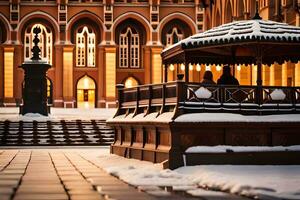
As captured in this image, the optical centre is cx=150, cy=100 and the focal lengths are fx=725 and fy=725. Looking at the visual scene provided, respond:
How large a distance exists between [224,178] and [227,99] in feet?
14.7

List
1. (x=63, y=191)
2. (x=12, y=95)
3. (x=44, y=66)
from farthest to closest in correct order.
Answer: (x=12, y=95) → (x=44, y=66) → (x=63, y=191)

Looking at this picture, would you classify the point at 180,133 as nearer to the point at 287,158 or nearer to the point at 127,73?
the point at 287,158

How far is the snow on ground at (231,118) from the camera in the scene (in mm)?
17655

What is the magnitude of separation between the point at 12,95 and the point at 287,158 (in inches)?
1812

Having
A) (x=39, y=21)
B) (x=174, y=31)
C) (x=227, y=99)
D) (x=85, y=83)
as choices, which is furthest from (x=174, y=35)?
(x=227, y=99)

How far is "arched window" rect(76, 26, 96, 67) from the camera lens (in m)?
64.0

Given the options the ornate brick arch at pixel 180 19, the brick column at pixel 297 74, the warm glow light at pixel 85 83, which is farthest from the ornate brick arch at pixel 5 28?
the brick column at pixel 297 74

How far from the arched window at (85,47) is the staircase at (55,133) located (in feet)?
81.5

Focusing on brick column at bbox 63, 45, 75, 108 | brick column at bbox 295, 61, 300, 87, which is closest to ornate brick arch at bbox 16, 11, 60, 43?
brick column at bbox 63, 45, 75, 108

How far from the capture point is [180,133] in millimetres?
17672

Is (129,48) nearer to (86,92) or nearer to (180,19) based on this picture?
(180,19)

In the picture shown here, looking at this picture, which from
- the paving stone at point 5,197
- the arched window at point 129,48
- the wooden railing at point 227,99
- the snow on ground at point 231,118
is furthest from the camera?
the arched window at point 129,48

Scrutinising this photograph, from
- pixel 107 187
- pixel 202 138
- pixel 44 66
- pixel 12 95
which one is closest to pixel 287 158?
pixel 202 138

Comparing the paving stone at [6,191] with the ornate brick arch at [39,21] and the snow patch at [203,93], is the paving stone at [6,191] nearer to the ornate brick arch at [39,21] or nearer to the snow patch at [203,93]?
the snow patch at [203,93]
